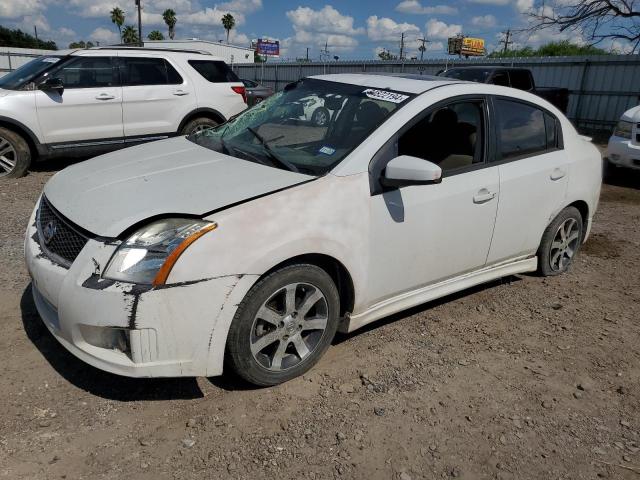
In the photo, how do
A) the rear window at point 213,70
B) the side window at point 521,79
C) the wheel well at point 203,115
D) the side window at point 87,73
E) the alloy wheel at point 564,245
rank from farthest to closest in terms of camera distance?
the side window at point 521,79, the rear window at point 213,70, the wheel well at point 203,115, the side window at point 87,73, the alloy wheel at point 564,245

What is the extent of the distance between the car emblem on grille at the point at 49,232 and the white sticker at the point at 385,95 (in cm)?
207

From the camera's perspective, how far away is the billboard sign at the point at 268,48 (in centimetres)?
5738

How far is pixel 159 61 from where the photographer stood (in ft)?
28.0

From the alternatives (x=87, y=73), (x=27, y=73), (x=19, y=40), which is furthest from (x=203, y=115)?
(x=19, y=40)

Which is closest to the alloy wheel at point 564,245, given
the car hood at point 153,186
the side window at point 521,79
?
the car hood at point 153,186

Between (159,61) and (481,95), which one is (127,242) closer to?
(481,95)

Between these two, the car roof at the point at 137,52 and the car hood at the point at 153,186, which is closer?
the car hood at the point at 153,186

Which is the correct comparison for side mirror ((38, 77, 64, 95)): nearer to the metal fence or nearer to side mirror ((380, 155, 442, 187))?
side mirror ((380, 155, 442, 187))

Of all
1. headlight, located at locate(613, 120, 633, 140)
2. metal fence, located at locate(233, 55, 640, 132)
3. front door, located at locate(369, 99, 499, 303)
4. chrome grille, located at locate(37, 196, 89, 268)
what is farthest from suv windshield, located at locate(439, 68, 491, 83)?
chrome grille, located at locate(37, 196, 89, 268)

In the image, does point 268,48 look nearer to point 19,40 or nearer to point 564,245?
point 19,40

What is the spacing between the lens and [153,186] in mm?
2932

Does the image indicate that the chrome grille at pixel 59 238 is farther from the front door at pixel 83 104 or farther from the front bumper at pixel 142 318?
the front door at pixel 83 104

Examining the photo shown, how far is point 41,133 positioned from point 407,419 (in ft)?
22.6

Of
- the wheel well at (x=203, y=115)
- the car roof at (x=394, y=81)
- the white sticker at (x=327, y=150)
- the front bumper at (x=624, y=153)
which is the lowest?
the front bumper at (x=624, y=153)
